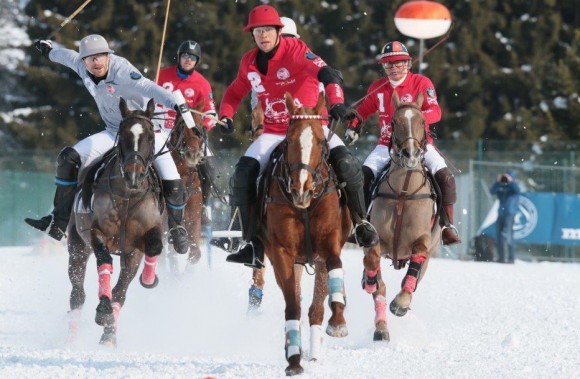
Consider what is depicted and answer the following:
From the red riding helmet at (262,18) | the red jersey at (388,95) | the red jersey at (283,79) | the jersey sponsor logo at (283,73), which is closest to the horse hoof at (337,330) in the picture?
the red jersey at (283,79)

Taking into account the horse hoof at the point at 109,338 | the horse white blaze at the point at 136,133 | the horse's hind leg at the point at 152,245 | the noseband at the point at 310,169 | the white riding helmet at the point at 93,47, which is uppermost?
the white riding helmet at the point at 93,47

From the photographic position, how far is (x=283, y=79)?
11.2 metres

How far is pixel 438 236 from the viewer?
43.3 ft

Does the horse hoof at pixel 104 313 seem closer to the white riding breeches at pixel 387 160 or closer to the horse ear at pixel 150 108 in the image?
the horse ear at pixel 150 108

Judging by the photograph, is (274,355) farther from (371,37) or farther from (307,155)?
(371,37)

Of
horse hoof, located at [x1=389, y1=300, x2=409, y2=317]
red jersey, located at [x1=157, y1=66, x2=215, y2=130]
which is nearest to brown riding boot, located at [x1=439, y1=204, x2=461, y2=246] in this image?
horse hoof, located at [x1=389, y1=300, x2=409, y2=317]

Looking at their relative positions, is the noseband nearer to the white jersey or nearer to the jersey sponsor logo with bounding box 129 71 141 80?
the white jersey

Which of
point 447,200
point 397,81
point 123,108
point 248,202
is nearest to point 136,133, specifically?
point 123,108

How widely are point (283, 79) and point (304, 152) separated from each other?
1594 millimetres

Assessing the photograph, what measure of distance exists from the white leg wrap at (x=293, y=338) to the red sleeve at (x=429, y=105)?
3.38 m

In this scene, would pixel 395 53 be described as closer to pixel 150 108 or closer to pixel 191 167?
pixel 150 108

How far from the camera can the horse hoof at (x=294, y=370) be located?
9648 mm

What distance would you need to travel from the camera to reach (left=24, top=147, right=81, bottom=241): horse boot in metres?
12.9

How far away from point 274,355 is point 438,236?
8.52ft
